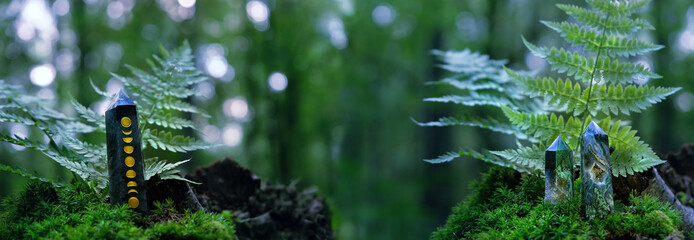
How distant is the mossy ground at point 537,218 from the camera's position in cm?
222

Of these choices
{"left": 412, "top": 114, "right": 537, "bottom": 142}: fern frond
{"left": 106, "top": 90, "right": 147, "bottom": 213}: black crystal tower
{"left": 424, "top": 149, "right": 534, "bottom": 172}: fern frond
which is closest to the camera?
{"left": 106, "top": 90, "right": 147, "bottom": 213}: black crystal tower

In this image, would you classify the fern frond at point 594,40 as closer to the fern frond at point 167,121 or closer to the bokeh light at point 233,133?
the fern frond at point 167,121

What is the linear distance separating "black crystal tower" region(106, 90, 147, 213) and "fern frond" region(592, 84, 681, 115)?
2.51m

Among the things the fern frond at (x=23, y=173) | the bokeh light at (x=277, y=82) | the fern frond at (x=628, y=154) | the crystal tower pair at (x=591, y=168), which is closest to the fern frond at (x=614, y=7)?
the fern frond at (x=628, y=154)

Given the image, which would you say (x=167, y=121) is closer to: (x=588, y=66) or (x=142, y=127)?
(x=142, y=127)

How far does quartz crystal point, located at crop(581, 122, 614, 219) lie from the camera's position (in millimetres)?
2240

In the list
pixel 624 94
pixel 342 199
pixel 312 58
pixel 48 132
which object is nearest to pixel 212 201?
pixel 48 132

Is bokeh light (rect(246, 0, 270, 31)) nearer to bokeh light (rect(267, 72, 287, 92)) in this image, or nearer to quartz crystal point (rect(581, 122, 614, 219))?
bokeh light (rect(267, 72, 287, 92))

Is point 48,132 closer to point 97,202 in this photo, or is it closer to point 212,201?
point 97,202

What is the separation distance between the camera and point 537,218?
92.4 inches

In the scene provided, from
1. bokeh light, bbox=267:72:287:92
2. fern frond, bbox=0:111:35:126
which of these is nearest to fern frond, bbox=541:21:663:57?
fern frond, bbox=0:111:35:126

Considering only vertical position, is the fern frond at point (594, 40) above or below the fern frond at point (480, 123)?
above

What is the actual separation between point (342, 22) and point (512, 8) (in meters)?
4.22

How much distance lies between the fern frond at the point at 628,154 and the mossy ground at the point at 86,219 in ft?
6.72
